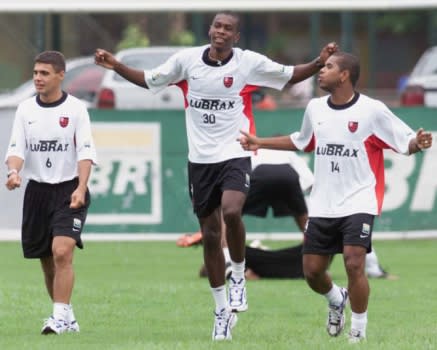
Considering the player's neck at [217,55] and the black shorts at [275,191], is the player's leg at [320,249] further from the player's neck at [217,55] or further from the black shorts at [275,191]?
the black shorts at [275,191]

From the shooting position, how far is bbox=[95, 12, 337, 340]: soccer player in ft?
35.6

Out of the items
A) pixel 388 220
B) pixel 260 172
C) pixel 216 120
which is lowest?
pixel 388 220

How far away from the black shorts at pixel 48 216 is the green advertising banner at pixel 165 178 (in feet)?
27.7

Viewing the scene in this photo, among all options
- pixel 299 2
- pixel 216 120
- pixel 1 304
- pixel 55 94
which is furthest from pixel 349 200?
pixel 299 2

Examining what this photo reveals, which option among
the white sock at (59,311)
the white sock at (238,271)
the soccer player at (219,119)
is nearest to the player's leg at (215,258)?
the soccer player at (219,119)

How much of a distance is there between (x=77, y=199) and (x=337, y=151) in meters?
1.74

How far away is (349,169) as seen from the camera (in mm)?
10117

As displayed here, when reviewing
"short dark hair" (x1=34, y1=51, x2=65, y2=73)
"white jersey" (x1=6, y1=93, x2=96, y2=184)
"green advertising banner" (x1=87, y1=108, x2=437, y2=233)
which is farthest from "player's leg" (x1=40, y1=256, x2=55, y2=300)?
"green advertising banner" (x1=87, y1=108, x2=437, y2=233)

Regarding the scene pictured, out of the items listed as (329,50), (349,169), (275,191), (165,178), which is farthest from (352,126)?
(165,178)

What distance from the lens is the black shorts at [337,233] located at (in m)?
10.0

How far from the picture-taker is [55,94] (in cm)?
1077

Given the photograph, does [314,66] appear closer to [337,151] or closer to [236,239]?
[337,151]

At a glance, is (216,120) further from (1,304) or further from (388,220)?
(388,220)

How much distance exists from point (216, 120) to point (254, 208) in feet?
16.1
